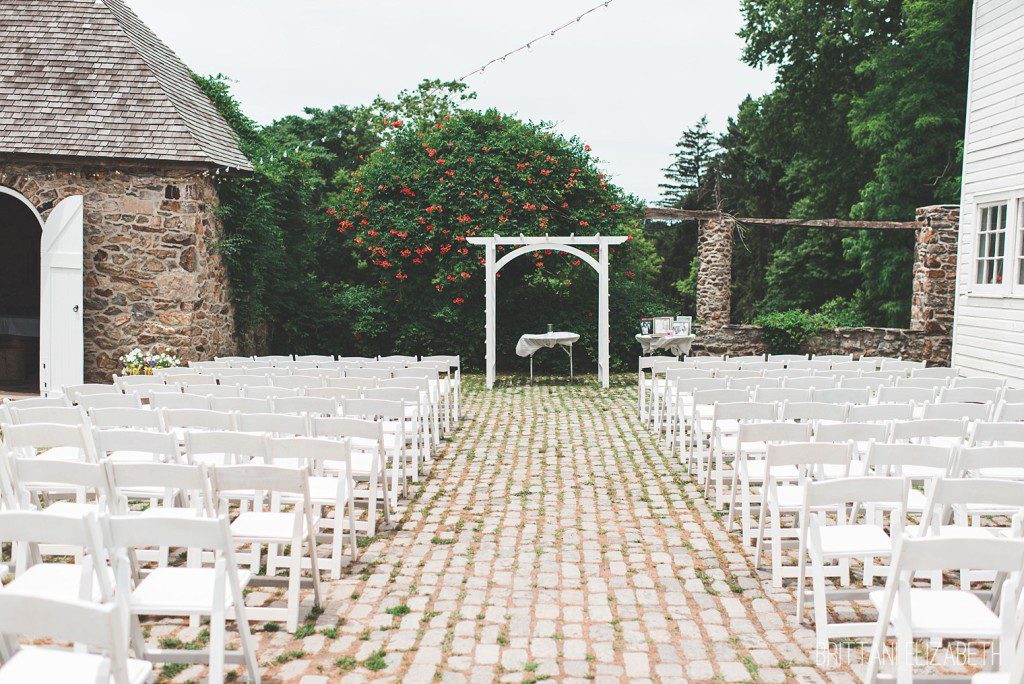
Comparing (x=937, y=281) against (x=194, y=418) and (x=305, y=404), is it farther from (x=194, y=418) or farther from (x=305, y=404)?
(x=194, y=418)

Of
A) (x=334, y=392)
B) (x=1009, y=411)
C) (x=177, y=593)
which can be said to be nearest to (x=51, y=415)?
(x=334, y=392)

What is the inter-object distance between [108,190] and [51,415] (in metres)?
8.70

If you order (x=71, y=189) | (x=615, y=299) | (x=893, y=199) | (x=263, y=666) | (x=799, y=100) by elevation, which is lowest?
(x=263, y=666)

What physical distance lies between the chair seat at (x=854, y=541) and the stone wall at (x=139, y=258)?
1178 cm

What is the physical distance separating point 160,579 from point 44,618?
4.28ft

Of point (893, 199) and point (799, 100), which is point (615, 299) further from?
point (799, 100)

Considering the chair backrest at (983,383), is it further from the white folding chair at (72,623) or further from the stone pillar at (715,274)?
the stone pillar at (715,274)

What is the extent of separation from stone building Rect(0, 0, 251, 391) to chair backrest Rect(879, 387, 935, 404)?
34.5 feet

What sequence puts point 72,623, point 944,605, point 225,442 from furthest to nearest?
1. point 225,442
2. point 944,605
3. point 72,623

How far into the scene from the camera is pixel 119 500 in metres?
4.31

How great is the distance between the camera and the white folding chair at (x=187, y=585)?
329cm

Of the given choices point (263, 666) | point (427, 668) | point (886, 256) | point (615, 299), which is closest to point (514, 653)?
point (427, 668)

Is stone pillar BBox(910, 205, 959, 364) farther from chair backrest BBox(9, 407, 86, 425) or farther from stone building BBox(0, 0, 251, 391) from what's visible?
chair backrest BBox(9, 407, 86, 425)

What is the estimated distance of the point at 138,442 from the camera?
5.00 meters
